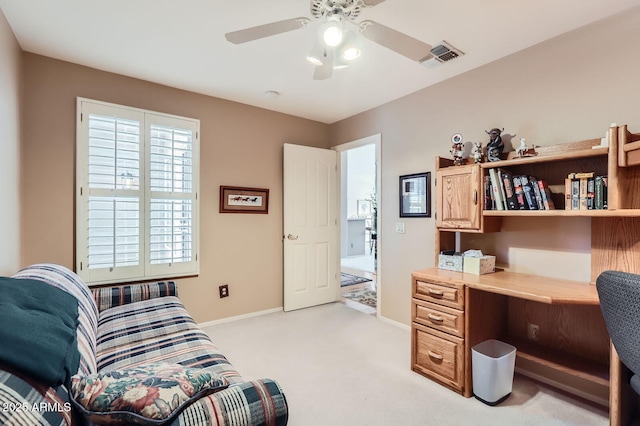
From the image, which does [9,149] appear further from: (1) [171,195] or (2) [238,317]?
(2) [238,317]

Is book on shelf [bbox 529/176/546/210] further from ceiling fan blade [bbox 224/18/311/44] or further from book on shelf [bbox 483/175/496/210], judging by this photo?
ceiling fan blade [bbox 224/18/311/44]


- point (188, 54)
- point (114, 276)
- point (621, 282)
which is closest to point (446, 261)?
point (621, 282)

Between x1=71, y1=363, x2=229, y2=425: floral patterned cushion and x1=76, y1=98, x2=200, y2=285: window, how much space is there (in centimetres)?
214

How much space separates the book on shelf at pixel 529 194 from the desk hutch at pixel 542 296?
85 millimetres

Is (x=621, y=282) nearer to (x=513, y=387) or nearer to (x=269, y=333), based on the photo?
(x=513, y=387)

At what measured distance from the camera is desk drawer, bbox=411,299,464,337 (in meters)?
2.15

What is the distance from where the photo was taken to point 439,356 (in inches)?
88.2

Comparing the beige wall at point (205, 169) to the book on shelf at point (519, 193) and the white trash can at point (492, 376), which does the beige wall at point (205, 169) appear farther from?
the book on shelf at point (519, 193)

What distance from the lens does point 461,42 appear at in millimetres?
2279

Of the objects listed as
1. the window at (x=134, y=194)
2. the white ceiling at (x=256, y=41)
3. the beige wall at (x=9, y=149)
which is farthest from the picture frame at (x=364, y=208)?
the beige wall at (x=9, y=149)

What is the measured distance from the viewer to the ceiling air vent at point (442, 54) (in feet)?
7.60

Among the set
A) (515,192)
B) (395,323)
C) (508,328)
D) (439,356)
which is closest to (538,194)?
(515,192)

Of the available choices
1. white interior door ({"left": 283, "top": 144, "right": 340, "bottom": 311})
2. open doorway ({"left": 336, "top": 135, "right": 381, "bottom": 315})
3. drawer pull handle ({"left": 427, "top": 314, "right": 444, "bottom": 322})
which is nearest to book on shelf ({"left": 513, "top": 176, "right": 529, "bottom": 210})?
drawer pull handle ({"left": 427, "top": 314, "right": 444, "bottom": 322})

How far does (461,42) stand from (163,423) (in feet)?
9.05
